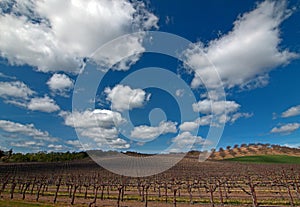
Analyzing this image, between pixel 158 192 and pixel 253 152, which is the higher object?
pixel 253 152

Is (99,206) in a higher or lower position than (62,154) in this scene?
lower

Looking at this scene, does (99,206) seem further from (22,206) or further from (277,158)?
(277,158)

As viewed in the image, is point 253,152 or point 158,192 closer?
point 158,192

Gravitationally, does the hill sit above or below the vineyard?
above

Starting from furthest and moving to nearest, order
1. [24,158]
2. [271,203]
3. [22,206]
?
[24,158], [271,203], [22,206]

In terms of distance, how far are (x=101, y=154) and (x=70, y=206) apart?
16449cm

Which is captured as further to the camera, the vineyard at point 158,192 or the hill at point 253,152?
the hill at point 253,152

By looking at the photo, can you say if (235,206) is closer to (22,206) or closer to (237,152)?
(22,206)

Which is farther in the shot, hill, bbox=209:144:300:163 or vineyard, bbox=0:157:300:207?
hill, bbox=209:144:300:163

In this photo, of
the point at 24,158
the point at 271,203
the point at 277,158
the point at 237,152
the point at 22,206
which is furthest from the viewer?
the point at 237,152

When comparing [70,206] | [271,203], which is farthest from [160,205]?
[271,203]

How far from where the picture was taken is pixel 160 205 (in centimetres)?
→ 2900

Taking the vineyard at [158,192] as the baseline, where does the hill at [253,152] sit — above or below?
above

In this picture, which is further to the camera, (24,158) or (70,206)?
(24,158)
